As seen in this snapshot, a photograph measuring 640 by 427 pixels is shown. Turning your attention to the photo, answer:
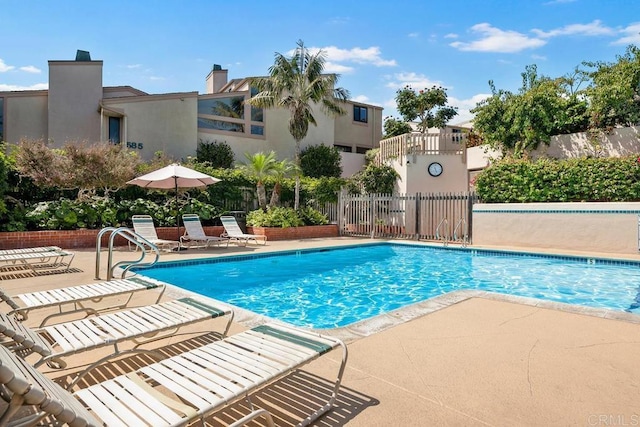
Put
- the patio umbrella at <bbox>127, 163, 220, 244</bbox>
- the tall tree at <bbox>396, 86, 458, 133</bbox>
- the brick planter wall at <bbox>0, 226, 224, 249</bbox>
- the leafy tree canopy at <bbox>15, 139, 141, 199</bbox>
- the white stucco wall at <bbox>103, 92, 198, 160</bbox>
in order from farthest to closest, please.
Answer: the tall tree at <bbox>396, 86, 458, 133</bbox>
the white stucco wall at <bbox>103, 92, 198, 160</bbox>
the leafy tree canopy at <bbox>15, 139, 141, 199</bbox>
the patio umbrella at <bbox>127, 163, 220, 244</bbox>
the brick planter wall at <bbox>0, 226, 224, 249</bbox>

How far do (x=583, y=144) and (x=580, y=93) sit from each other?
201 cm

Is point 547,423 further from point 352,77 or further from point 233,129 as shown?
point 233,129

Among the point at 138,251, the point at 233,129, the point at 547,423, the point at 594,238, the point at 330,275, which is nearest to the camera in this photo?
the point at 547,423

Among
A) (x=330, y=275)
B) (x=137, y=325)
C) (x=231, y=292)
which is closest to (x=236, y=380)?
(x=137, y=325)

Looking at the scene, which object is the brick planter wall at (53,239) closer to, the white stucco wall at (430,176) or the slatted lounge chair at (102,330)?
the slatted lounge chair at (102,330)

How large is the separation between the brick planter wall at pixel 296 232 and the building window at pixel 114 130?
28.3ft

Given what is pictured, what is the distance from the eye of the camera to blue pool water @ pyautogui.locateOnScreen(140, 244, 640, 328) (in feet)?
21.5

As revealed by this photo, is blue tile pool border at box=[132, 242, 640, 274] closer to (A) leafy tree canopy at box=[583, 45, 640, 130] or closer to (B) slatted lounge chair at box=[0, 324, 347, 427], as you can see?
(A) leafy tree canopy at box=[583, 45, 640, 130]

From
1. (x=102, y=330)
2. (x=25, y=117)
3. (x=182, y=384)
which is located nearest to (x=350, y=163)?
(x=25, y=117)

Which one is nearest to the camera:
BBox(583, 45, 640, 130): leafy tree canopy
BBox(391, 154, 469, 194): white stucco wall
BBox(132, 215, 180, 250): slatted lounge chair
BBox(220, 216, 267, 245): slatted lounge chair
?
BBox(132, 215, 180, 250): slatted lounge chair

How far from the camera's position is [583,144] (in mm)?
14586

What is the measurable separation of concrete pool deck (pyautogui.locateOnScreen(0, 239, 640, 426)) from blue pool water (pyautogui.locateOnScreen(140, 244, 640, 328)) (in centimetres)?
185

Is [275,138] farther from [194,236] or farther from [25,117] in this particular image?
Result: [194,236]

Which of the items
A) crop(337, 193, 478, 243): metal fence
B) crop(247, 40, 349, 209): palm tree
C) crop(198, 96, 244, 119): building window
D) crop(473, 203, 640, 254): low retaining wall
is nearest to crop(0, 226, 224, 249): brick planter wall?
crop(247, 40, 349, 209): palm tree
